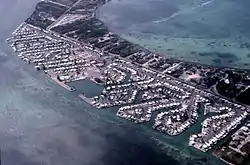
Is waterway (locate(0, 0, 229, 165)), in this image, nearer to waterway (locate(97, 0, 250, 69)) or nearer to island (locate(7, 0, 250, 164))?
island (locate(7, 0, 250, 164))

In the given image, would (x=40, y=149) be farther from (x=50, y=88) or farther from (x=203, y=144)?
(x=203, y=144)

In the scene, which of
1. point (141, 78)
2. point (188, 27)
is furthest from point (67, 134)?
point (188, 27)

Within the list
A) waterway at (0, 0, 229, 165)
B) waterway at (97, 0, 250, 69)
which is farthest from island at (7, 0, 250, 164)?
waterway at (97, 0, 250, 69)

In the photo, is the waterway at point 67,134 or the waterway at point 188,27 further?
the waterway at point 188,27

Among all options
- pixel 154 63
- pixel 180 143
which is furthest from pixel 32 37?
pixel 180 143

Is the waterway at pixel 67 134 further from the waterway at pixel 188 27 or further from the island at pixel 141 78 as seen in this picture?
the waterway at pixel 188 27

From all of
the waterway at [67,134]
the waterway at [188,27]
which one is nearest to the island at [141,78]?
the waterway at [67,134]
